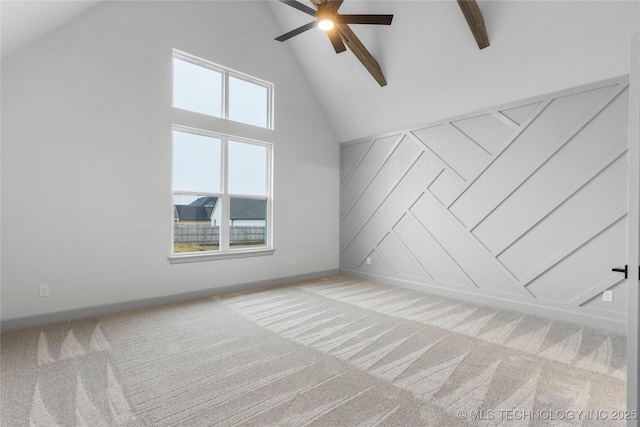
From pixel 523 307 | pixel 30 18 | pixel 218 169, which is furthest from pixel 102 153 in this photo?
pixel 523 307

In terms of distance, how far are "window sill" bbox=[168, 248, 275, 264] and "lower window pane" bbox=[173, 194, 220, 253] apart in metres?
0.12

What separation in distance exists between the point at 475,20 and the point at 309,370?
385cm

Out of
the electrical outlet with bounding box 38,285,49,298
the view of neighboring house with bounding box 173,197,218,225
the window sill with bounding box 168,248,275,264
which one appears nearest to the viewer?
the electrical outlet with bounding box 38,285,49,298

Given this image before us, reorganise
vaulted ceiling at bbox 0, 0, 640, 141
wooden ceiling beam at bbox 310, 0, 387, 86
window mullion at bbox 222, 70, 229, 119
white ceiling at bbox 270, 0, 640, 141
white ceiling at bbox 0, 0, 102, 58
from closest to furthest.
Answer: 1. white ceiling at bbox 0, 0, 102, 58
2. vaulted ceiling at bbox 0, 0, 640, 141
3. white ceiling at bbox 270, 0, 640, 141
4. wooden ceiling beam at bbox 310, 0, 387, 86
5. window mullion at bbox 222, 70, 229, 119

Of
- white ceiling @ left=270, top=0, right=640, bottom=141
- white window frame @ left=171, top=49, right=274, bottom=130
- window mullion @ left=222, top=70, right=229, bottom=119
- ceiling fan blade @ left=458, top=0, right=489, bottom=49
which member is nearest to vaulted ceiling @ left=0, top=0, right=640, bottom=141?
white ceiling @ left=270, top=0, right=640, bottom=141

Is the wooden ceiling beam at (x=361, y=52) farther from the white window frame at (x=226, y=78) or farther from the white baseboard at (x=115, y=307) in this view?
the white baseboard at (x=115, y=307)

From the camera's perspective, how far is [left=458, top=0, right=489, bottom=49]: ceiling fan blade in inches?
121

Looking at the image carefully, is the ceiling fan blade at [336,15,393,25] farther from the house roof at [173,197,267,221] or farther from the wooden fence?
the wooden fence

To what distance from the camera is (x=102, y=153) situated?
347cm

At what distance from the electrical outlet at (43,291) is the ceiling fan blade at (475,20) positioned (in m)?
5.20

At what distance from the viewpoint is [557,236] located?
11.4 ft

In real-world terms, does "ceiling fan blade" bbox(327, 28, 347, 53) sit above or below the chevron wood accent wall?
above

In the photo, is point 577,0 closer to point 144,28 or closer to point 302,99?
point 302,99

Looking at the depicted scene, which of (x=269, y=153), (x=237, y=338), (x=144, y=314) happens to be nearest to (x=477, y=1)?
(x=269, y=153)
